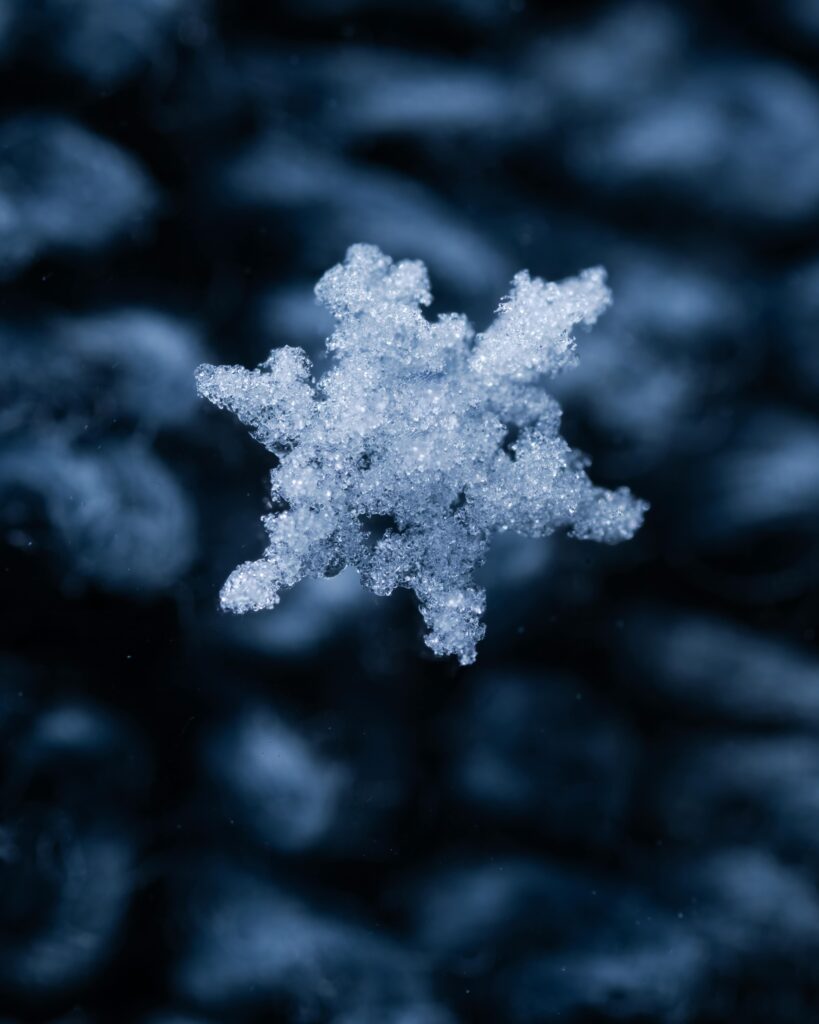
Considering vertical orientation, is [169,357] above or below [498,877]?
above

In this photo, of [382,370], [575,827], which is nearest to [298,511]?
[382,370]

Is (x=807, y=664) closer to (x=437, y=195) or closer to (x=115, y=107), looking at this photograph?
(x=437, y=195)

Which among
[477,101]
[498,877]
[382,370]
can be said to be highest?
[477,101]
